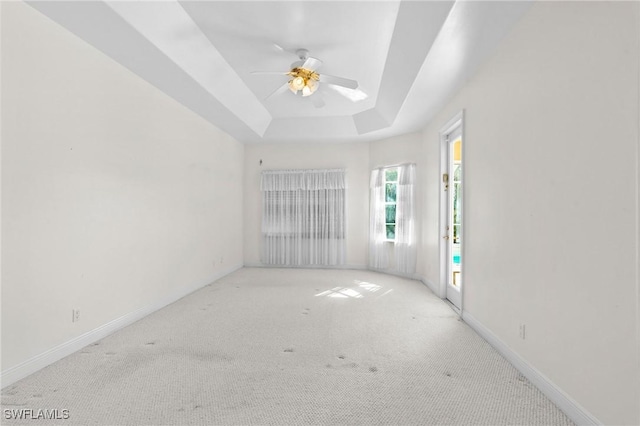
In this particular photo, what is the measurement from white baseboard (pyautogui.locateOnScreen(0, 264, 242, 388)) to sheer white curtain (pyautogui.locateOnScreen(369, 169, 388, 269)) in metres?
3.44

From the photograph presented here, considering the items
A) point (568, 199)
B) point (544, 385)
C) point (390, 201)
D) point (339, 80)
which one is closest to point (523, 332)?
point (544, 385)

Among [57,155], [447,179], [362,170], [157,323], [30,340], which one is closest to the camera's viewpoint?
[30,340]

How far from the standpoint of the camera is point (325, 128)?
18.7 feet

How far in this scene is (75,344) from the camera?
8.54 ft

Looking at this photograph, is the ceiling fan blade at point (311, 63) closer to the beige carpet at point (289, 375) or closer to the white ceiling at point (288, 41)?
the white ceiling at point (288, 41)

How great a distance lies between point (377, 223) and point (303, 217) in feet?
4.82

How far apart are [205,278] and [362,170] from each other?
3.45 meters

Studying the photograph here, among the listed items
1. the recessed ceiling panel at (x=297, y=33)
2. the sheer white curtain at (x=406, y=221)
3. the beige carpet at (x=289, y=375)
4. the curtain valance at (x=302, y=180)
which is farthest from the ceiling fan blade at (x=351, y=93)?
the beige carpet at (x=289, y=375)

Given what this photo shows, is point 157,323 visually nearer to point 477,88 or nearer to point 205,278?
point 205,278

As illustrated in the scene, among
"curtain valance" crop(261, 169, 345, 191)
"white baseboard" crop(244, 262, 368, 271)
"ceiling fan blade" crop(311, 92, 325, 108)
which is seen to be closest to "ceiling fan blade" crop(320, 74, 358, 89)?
"ceiling fan blade" crop(311, 92, 325, 108)

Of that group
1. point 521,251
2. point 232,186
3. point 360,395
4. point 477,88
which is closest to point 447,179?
point 477,88

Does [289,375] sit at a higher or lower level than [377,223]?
lower

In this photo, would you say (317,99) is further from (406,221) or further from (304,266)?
(304,266)

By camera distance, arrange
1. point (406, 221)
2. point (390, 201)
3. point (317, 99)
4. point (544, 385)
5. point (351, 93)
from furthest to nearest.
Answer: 1. point (390, 201)
2. point (406, 221)
3. point (351, 93)
4. point (317, 99)
5. point (544, 385)
